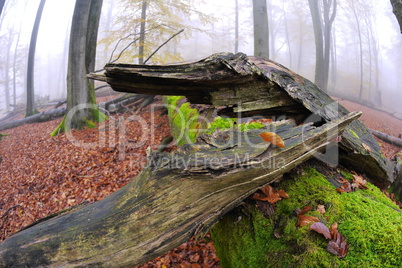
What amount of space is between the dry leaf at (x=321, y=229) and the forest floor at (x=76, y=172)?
1.59m

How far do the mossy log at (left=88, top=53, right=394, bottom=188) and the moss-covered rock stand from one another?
761 mm

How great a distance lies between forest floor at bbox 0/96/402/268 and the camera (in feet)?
12.7

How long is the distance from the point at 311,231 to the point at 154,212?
4.28 feet

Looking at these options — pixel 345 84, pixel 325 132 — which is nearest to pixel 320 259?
pixel 325 132

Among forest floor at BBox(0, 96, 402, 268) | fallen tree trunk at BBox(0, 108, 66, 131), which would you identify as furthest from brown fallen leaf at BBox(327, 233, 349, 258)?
fallen tree trunk at BBox(0, 108, 66, 131)

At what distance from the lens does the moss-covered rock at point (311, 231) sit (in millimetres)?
1445

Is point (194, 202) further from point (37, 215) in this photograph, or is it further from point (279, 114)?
point (37, 215)

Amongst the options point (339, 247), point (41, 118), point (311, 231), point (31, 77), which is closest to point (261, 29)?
point (311, 231)

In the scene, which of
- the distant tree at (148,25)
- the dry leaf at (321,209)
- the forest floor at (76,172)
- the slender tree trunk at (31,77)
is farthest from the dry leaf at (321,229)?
the slender tree trunk at (31,77)

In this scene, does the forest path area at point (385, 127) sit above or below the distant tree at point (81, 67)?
below

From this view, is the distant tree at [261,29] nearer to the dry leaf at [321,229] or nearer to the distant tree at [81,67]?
the distant tree at [81,67]

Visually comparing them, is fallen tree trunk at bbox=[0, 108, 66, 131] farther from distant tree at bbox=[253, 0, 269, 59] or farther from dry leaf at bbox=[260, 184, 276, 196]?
dry leaf at bbox=[260, 184, 276, 196]

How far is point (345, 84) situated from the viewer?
3300 cm

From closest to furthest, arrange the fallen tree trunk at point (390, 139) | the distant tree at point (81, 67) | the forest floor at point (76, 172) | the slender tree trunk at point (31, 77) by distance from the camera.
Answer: the forest floor at point (76, 172) < the fallen tree trunk at point (390, 139) < the distant tree at point (81, 67) < the slender tree trunk at point (31, 77)
